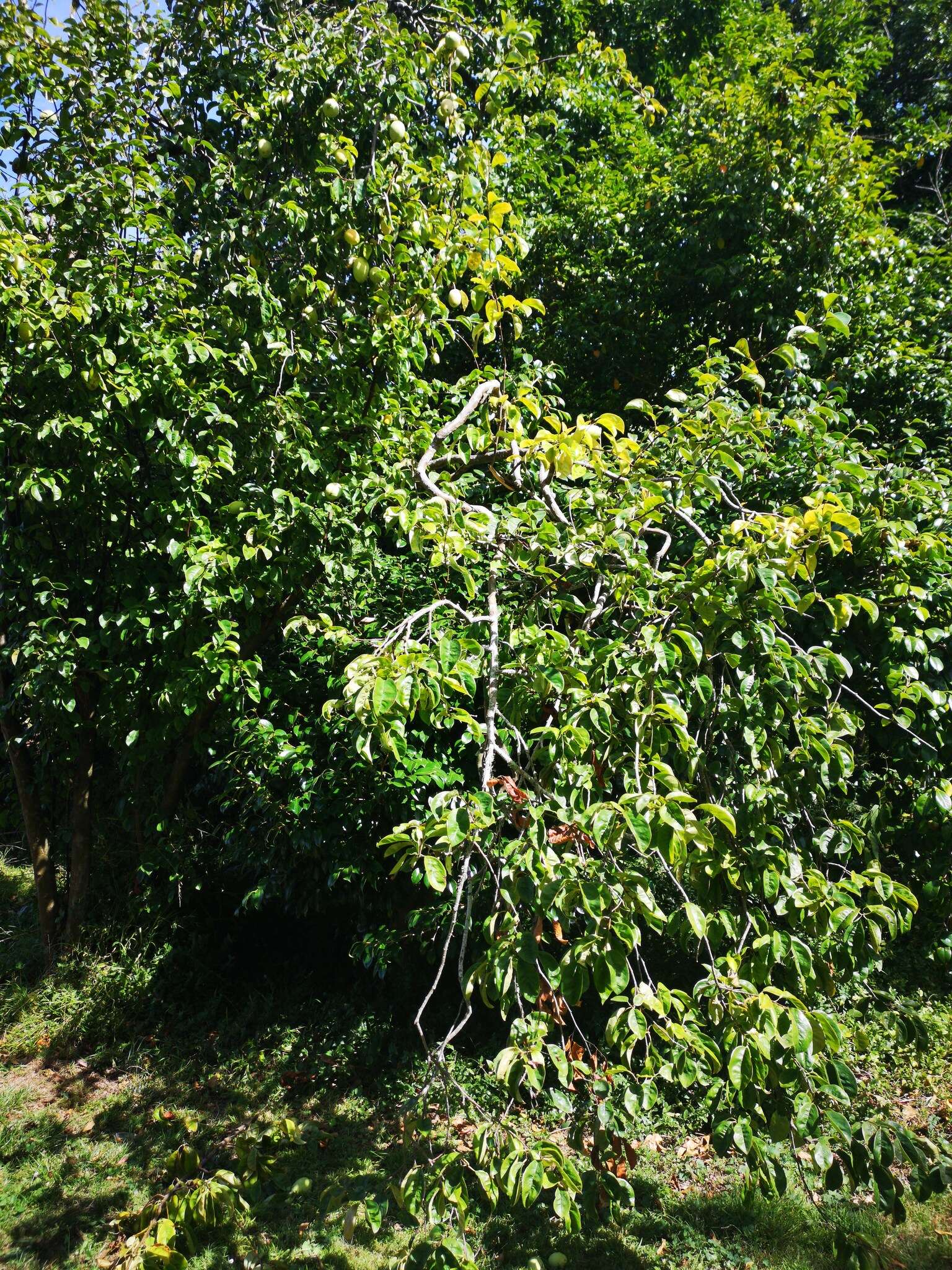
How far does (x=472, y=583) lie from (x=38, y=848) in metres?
3.72

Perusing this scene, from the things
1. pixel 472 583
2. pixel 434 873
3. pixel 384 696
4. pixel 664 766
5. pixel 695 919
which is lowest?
pixel 695 919

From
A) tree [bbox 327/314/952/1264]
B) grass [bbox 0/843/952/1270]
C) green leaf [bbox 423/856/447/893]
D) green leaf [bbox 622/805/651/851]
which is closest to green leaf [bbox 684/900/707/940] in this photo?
tree [bbox 327/314/952/1264]

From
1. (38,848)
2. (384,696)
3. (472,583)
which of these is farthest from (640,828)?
(38,848)

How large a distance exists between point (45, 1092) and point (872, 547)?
171 inches

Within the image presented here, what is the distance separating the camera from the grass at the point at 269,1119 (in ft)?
10.2

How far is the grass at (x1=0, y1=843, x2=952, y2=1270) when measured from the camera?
3115mm

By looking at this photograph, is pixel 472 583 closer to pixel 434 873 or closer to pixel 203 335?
pixel 434 873

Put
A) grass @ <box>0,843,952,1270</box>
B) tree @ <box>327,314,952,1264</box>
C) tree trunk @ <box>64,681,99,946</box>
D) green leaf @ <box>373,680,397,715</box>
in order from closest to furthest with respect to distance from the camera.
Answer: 1. tree @ <box>327,314,952,1264</box>
2. green leaf @ <box>373,680,397,715</box>
3. grass @ <box>0,843,952,1270</box>
4. tree trunk @ <box>64,681,99,946</box>

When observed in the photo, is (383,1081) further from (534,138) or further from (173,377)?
(534,138)

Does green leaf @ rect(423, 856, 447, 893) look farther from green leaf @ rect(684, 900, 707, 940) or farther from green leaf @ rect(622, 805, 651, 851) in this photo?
green leaf @ rect(684, 900, 707, 940)

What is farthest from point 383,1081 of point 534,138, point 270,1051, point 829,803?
point 534,138

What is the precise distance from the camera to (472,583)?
99.6 inches

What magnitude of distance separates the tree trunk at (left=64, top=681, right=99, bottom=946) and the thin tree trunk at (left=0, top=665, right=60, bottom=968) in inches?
4.4

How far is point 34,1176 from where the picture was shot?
3527mm
